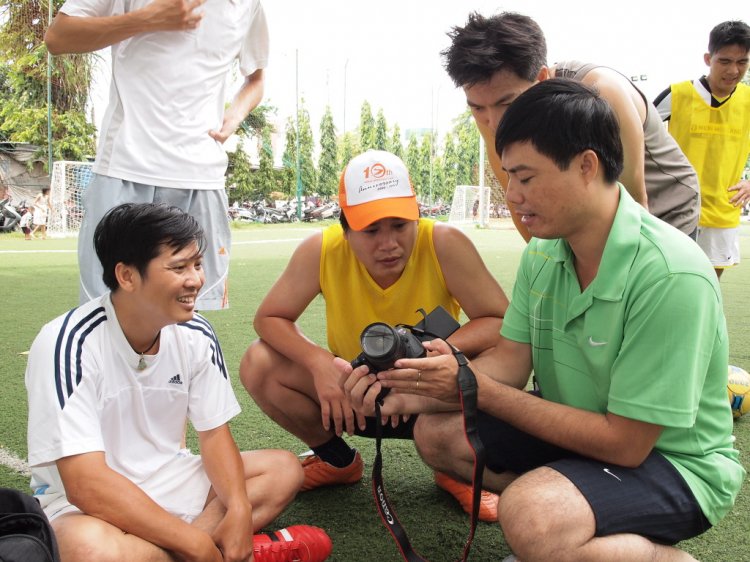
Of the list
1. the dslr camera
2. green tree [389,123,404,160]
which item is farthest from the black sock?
green tree [389,123,404,160]

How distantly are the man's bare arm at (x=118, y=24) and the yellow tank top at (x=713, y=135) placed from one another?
8.66 ft

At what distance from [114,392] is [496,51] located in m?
1.66

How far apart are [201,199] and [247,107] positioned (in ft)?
1.99

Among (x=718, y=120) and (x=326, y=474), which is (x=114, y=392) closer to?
(x=326, y=474)

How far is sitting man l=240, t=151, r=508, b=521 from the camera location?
2299 mm

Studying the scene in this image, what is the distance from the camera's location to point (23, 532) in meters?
1.39

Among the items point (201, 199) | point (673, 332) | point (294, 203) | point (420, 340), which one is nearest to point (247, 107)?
point (201, 199)

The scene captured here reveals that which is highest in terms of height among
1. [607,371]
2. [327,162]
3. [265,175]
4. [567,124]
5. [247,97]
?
[327,162]

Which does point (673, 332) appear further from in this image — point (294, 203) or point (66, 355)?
point (294, 203)

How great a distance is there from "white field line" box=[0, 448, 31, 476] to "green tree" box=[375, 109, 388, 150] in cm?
3331

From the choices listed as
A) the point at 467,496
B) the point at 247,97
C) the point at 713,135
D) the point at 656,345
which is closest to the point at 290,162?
the point at 713,135

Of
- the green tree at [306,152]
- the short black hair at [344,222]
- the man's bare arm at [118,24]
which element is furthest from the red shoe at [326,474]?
the green tree at [306,152]

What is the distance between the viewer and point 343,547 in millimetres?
2051

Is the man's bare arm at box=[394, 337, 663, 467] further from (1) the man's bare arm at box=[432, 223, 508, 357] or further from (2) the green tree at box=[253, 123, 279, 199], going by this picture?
(2) the green tree at box=[253, 123, 279, 199]
